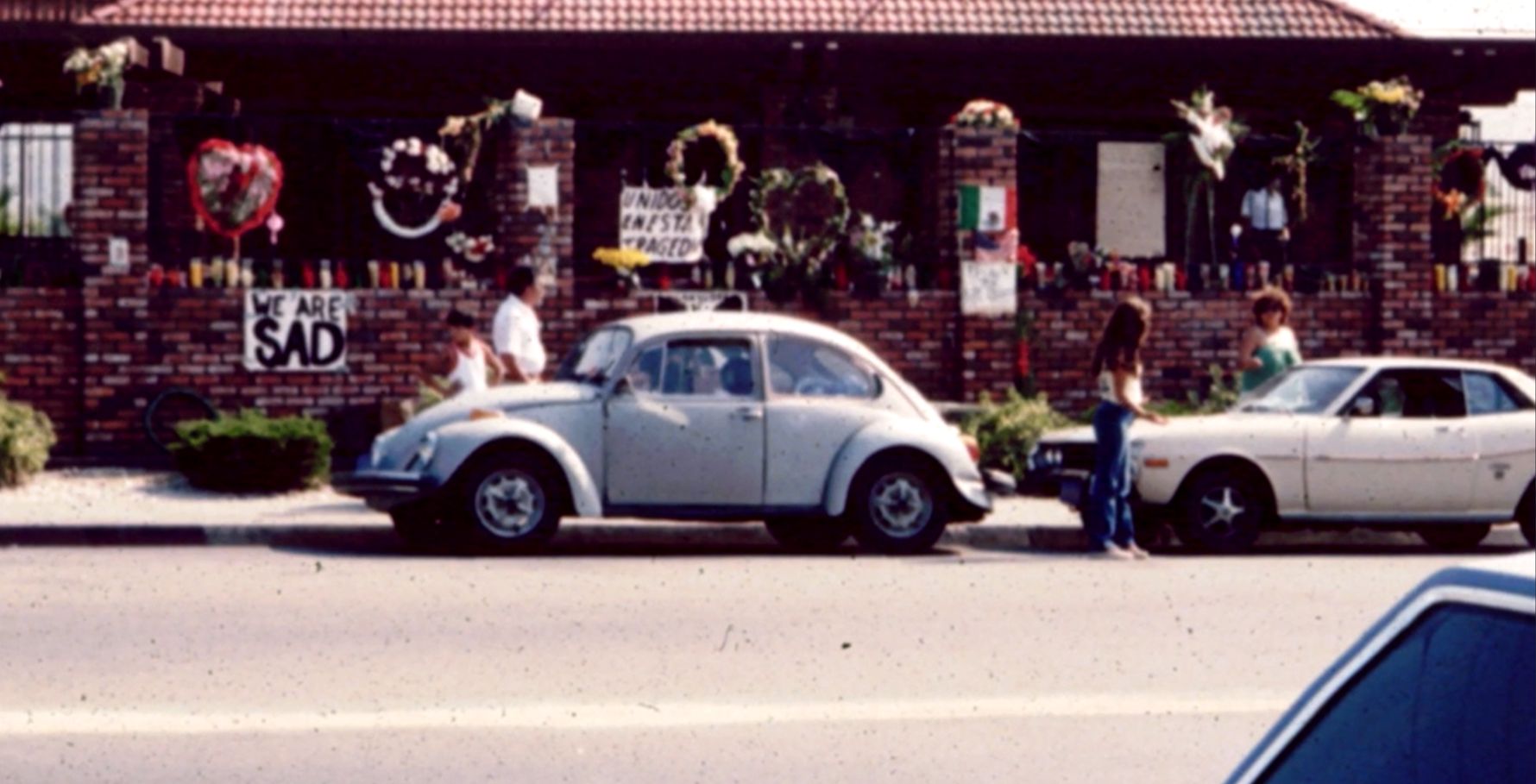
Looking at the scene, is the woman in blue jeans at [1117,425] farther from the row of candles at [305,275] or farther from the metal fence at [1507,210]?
the metal fence at [1507,210]

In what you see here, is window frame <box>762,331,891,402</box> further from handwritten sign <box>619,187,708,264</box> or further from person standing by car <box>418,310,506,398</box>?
handwritten sign <box>619,187,708,264</box>

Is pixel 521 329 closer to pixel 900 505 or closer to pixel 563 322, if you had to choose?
pixel 563 322

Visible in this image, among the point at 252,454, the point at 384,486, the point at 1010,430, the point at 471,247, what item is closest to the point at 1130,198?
the point at 1010,430

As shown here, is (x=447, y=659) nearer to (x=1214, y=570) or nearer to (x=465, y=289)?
(x=1214, y=570)

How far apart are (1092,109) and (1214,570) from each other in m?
11.8

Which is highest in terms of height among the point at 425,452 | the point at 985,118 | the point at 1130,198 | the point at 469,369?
the point at 985,118

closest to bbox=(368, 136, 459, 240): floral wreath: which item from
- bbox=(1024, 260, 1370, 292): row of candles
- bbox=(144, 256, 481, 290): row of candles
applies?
bbox=(144, 256, 481, 290): row of candles

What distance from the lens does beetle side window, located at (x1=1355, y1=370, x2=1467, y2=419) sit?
15.8 meters

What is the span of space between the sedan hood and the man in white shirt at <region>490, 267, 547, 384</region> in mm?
2635

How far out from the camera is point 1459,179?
22625 mm

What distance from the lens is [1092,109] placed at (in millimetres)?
25234

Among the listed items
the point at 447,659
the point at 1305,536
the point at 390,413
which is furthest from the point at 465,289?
the point at 447,659

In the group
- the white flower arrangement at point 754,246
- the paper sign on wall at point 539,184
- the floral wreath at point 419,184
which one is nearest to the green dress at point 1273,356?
the white flower arrangement at point 754,246

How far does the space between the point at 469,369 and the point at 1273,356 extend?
19.3 feet
